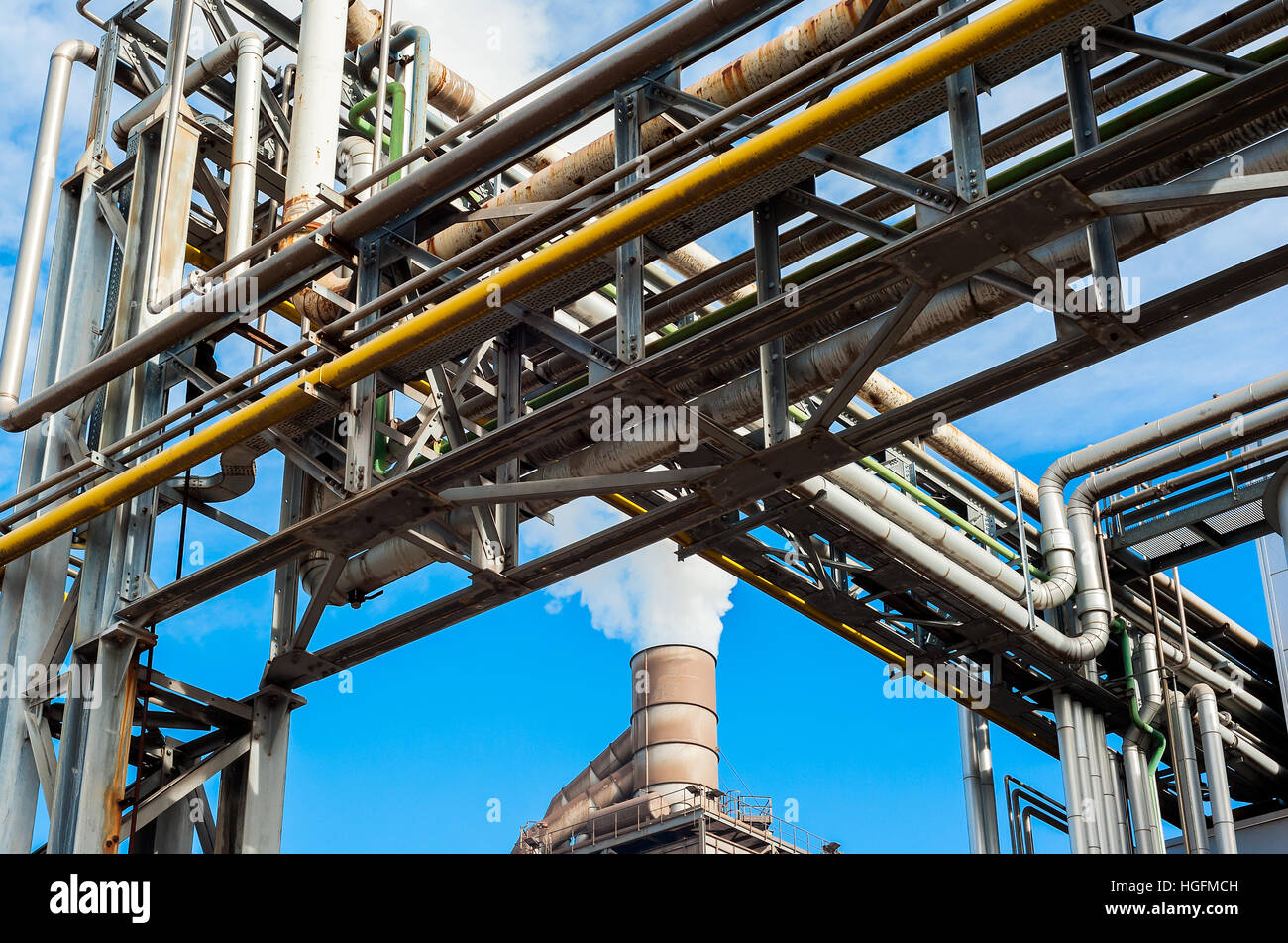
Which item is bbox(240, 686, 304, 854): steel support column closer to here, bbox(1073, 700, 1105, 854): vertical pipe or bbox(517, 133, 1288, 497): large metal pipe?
bbox(517, 133, 1288, 497): large metal pipe

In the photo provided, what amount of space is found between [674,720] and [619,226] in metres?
23.1

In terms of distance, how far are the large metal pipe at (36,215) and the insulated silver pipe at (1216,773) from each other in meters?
14.4

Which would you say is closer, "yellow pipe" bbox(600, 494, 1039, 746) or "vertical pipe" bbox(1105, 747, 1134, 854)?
"yellow pipe" bbox(600, 494, 1039, 746)

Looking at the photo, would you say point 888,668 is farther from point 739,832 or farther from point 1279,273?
point 739,832

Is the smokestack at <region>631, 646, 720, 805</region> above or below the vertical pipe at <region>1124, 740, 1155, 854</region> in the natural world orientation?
above

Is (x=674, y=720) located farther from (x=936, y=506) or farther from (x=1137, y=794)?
(x=936, y=506)

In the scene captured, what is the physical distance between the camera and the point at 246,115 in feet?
43.0

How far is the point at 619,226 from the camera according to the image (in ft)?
30.4

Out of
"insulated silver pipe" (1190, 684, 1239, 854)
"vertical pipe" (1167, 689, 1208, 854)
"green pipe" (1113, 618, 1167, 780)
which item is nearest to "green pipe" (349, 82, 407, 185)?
"green pipe" (1113, 618, 1167, 780)

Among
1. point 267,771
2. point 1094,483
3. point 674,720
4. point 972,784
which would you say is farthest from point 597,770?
point 267,771

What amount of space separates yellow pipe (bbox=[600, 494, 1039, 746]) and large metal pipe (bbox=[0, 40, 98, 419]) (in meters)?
5.41

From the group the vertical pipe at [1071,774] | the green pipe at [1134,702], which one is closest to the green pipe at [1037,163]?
the vertical pipe at [1071,774]

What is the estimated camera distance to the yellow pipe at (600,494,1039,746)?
14469 millimetres

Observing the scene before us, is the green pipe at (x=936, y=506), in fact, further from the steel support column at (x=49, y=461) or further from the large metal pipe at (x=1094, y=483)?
the steel support column at (x=49, y=461)
